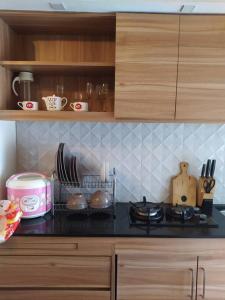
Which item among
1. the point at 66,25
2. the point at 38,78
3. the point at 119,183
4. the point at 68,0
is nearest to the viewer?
the point at 68,0

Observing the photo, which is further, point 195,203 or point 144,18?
point 195,203

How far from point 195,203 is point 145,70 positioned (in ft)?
3.27

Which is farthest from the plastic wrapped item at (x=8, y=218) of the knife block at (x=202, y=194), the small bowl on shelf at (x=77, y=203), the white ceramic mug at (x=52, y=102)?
the knife block at (x=202, y=194)

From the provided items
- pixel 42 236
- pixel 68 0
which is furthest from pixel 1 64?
pixel 42 236

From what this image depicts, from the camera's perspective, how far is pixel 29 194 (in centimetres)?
151

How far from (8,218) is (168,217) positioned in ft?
3.06

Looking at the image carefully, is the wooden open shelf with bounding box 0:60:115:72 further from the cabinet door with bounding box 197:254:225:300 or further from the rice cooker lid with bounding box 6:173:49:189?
the cabinet door with bounding box 197:254:225:300

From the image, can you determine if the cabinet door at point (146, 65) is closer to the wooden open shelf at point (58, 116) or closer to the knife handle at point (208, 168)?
the wooden open shelf at point (58, 116)

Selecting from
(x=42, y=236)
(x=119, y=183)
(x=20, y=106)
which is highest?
(x=20, y=106)

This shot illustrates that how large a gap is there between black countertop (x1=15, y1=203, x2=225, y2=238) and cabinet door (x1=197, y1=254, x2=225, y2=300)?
0.12 metres

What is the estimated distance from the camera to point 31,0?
131 centimetres

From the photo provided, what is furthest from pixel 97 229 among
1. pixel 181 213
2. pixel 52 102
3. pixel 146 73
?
pixel 146 73

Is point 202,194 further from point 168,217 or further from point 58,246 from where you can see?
point 58,246

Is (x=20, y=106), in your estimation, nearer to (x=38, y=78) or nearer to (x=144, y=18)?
(x=38, y=78)
